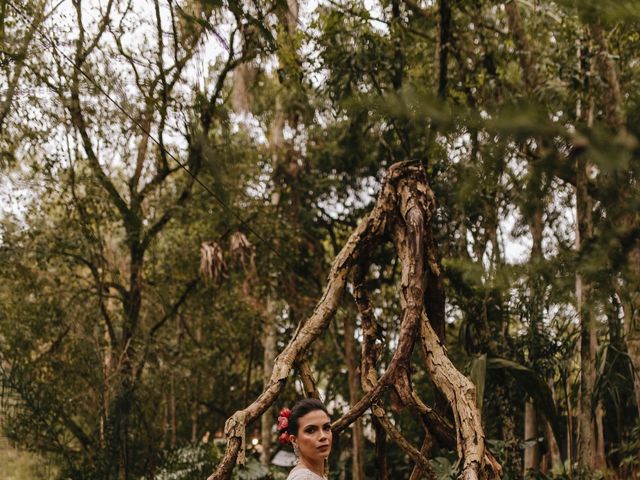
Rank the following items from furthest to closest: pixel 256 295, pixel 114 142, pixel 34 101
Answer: pixel 256 295, pixel 114 142, pixel 34 101

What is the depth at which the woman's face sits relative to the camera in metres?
2.37

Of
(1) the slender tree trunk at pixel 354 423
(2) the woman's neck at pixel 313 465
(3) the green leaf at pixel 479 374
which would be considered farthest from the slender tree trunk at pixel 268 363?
(2) the woman's neck at pixel 313 465

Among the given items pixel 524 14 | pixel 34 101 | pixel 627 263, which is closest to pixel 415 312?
pixel 627 263

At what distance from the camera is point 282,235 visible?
7.77 metres

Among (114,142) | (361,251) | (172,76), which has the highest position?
(172,76)

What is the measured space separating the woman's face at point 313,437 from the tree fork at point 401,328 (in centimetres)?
8

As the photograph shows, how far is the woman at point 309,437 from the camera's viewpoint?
2365mm

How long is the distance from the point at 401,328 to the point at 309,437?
0.53 meters

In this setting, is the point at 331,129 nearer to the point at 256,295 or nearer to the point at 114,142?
the point at 256,295

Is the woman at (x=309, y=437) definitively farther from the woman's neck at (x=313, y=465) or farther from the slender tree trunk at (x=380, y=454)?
the slender tree trunk at (x=380, y=454)

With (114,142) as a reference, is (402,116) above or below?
below

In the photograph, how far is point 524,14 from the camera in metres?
7.28

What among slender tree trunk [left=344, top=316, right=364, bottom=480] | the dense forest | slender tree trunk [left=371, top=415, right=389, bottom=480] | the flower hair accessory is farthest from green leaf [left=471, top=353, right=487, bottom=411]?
slender tree trunk [left=344, top=316, right=364, bottom=480]

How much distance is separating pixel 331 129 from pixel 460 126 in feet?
24.8
